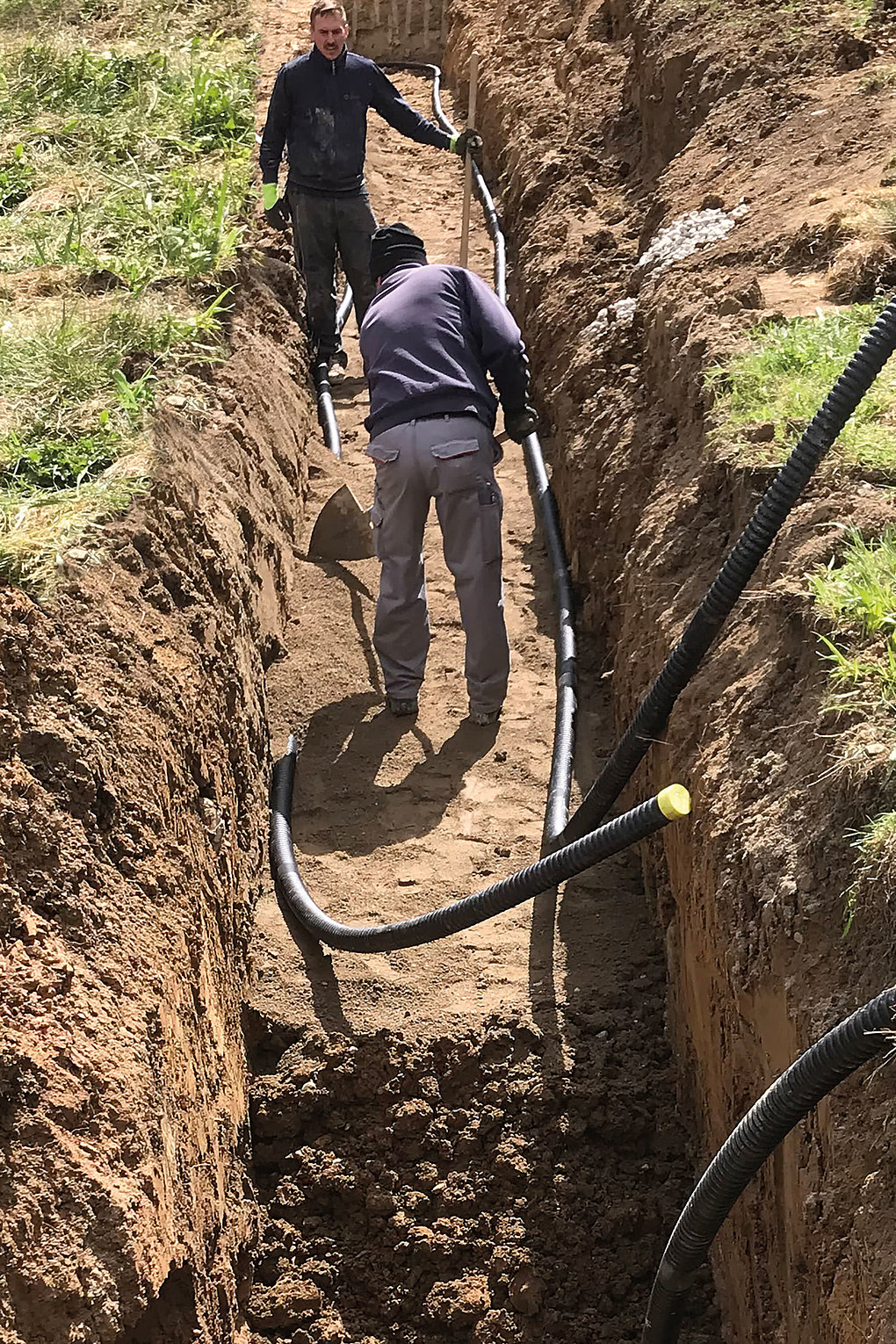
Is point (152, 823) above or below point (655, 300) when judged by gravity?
below

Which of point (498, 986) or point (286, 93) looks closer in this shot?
point (498, 986)

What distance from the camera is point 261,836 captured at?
4.82 meters

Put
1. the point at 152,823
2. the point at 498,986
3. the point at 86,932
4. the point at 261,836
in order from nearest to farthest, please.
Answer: the point at 86,932, the point at 152,823, the point at 498,986, the point at 261,836

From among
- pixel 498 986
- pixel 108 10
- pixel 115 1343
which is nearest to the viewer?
pixel 115 1343

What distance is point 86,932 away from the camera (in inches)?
129

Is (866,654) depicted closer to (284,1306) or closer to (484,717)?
(284,1306)

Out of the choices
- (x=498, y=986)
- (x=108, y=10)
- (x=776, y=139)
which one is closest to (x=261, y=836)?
(x=498, y=986)

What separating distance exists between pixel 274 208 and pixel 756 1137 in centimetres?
650

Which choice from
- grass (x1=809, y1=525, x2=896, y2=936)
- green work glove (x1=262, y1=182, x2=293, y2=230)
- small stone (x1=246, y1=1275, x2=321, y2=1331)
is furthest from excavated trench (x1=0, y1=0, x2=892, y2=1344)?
green work glove (x1=262, y1=182, x2=293, y2=230)

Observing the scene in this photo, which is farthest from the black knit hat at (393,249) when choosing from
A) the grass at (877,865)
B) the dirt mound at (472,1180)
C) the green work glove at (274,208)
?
the grass at (877,865)

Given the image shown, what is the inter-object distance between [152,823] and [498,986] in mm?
1313

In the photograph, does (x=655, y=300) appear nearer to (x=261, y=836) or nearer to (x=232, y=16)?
(x=261, y=836)

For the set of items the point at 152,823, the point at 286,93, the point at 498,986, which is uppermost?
the point at 286,93

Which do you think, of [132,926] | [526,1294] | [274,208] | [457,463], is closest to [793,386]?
[457,463]
